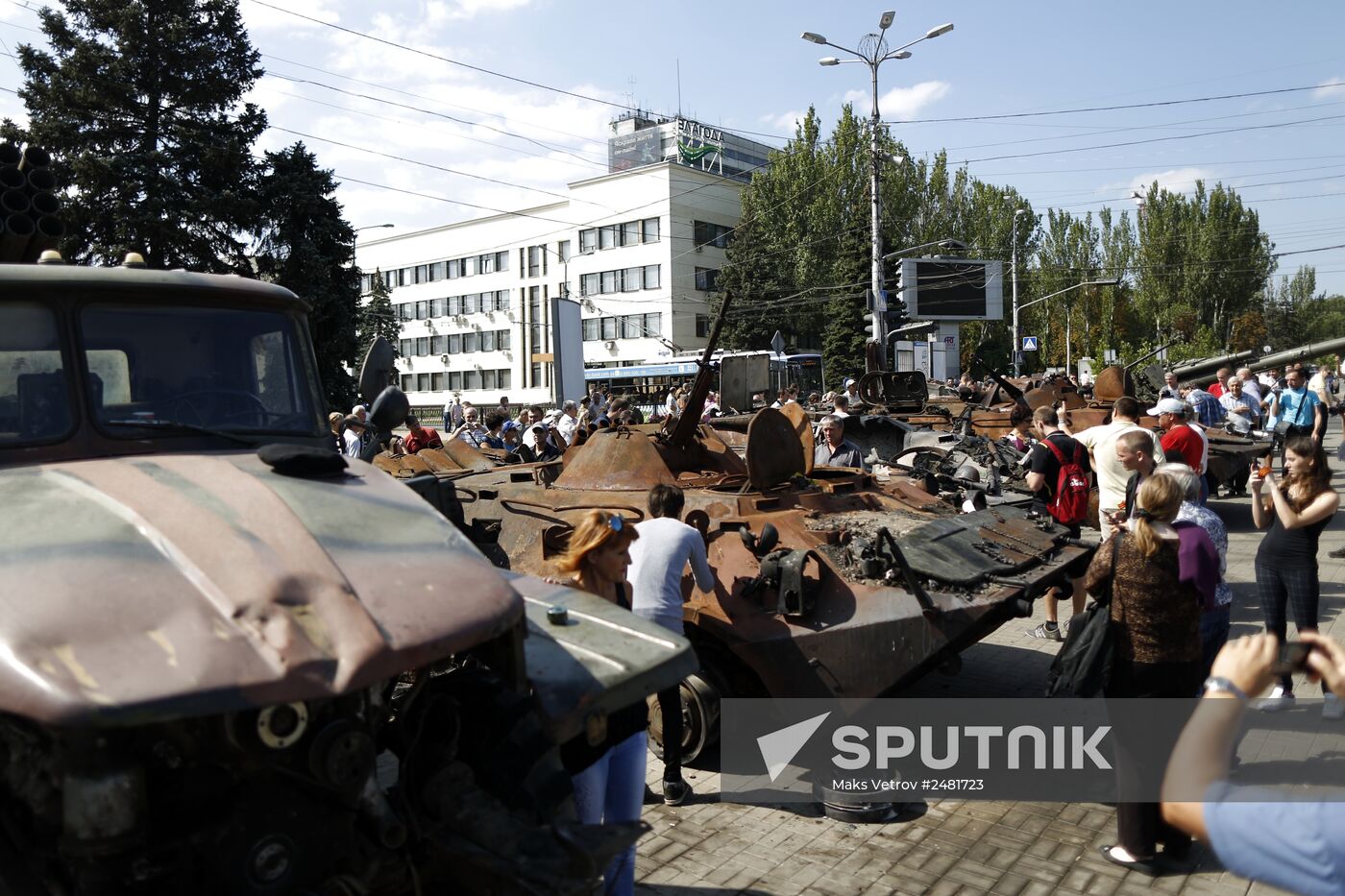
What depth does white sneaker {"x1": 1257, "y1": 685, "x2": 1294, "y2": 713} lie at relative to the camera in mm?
6410

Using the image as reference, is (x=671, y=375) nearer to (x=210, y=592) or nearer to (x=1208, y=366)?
(x=1208, y=366)

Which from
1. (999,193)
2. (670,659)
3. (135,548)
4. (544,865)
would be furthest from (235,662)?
(999,193)

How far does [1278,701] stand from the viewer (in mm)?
6539

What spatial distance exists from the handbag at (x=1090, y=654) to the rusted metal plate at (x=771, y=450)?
2.18m

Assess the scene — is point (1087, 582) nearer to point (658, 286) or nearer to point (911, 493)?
point (911, 493)

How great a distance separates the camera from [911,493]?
23.9 ft

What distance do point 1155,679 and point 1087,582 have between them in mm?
493

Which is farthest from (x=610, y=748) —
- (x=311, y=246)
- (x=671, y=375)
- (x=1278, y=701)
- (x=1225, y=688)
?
(x=671, y=375)

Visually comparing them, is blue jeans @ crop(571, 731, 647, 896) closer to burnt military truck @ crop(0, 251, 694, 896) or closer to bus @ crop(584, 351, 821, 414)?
burnt military truck @ crop(0, 251, 694, 896)

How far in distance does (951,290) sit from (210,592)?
141ft

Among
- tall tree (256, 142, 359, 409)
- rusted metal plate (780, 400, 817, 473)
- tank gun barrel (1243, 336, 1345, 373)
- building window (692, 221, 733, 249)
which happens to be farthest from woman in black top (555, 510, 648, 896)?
building window (692, 221, 733, 249)

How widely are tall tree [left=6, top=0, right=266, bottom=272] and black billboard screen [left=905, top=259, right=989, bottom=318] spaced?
2623 centimetres

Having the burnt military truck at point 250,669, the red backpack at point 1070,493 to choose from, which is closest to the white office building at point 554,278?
the red backpack at point 1070,493

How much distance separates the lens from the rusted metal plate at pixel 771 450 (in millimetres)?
6492
